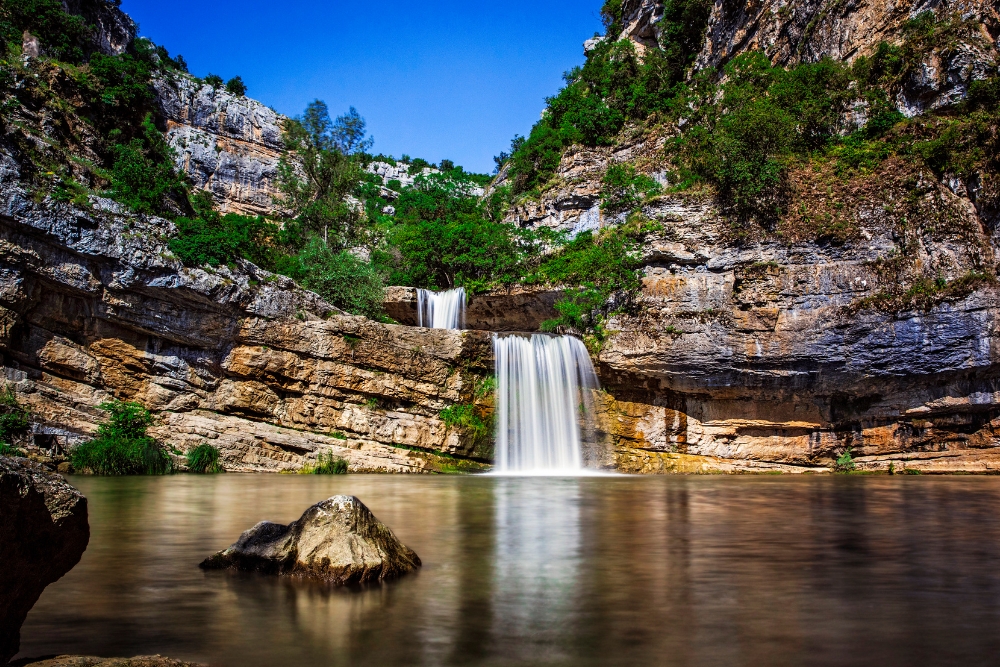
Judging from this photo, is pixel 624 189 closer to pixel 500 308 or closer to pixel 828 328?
pixel 500 308

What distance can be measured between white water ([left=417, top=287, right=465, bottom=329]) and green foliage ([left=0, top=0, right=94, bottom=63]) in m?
23.0

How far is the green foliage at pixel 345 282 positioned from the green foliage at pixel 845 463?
18993 millimetres

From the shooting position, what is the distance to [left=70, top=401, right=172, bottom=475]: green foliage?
18438 millimetres

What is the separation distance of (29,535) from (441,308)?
25.7m

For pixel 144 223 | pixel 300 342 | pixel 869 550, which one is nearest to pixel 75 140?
pixel 144 223

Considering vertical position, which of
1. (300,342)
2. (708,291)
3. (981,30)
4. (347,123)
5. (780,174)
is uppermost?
(347,123)

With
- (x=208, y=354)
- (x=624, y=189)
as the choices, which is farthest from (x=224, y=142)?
(x=624, y=189)

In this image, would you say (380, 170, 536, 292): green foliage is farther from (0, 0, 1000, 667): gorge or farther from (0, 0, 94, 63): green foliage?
(0, 0, 94, 63): green foliage

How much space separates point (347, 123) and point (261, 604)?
37949 millimetres

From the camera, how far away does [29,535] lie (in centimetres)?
341

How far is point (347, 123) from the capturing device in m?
39.2

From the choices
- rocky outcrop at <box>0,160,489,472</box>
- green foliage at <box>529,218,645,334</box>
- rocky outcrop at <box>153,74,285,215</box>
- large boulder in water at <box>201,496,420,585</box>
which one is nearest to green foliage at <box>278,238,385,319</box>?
rocky outcrop at <box>0,160,489,472</box>

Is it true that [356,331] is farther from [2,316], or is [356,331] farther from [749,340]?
[749,340]

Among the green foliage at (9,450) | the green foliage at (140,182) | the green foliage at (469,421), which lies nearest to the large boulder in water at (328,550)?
the green foliage at (9,450)
